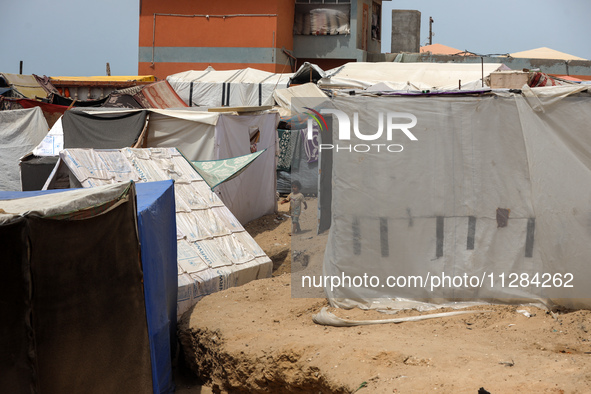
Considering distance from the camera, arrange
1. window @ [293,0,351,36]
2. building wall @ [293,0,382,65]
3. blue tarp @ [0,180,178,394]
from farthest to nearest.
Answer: window @ [293,0,351,36] → building wall @ [293,0,382,65] → blue tarp @ [0,180,178,394]

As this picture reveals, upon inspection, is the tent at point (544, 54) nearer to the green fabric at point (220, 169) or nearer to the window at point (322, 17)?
the window at point (322, 17)

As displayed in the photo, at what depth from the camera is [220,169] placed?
932 centimetres

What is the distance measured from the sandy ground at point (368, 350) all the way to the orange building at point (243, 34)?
17.2m

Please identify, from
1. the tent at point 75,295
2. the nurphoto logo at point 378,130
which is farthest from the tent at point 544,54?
the tent at point 75,295

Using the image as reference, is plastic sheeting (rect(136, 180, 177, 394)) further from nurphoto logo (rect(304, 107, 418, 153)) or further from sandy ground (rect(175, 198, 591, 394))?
nurphoto logo (rect(304, 107, 418, 153))

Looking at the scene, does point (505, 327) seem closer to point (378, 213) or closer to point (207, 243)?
point (378, 213)

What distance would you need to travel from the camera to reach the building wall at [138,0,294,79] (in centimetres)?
2206

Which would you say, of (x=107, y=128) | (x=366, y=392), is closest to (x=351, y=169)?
(x=366, y=392)

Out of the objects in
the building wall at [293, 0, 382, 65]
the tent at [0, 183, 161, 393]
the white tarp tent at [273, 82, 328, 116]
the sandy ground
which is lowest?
the sandy ground

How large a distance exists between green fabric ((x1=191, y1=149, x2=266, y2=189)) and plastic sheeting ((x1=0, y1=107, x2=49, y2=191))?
228 inches

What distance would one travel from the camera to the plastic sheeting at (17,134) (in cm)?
1316

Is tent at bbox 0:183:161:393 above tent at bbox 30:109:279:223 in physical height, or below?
below

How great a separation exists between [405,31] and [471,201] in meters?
21.9

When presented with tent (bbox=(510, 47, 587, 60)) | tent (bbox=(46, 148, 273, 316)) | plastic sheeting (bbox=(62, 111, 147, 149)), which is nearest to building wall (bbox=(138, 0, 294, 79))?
tent (bbox=(510, 47, 587, 60))
